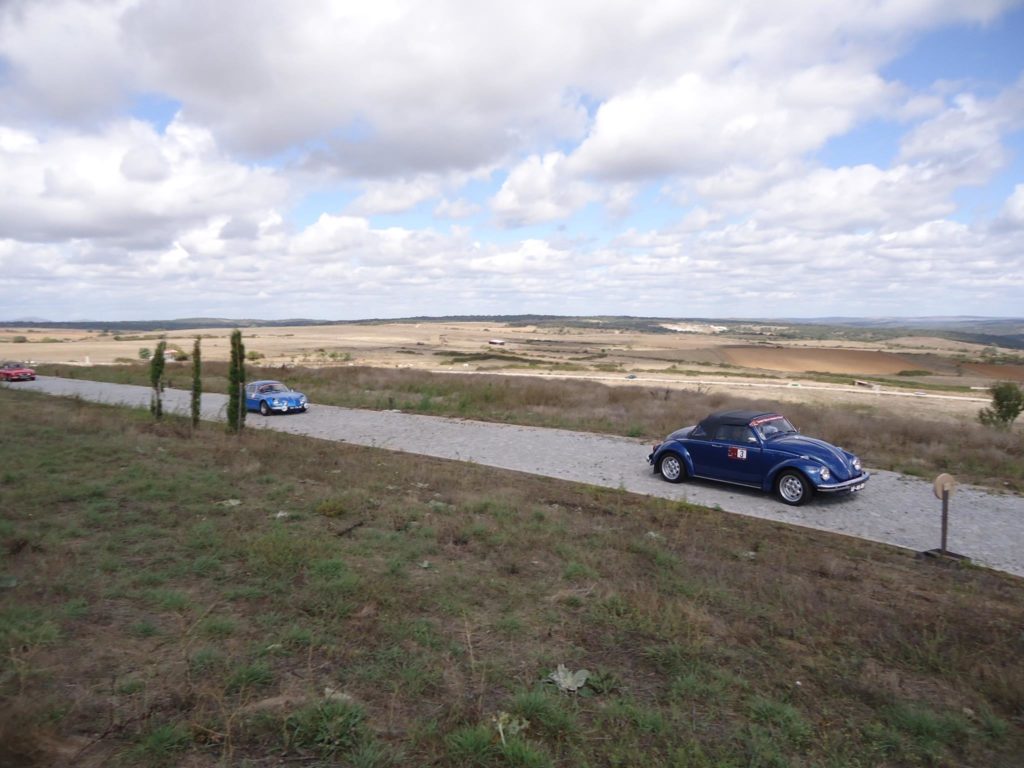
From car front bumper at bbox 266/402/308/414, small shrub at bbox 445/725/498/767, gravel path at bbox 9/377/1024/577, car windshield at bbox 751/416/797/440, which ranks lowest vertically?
gravel path at bbox 9/377/1024/577

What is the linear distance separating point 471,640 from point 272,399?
2147cm

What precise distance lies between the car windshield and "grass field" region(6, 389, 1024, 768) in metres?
3.08

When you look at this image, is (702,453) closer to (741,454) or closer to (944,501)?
(741,454)

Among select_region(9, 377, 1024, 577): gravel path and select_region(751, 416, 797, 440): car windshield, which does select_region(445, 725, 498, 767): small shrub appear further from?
select_region(751, 416, 797, 440): car windshield

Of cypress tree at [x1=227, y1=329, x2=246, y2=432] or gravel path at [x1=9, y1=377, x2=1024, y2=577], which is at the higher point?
cypress tree at [x1=227, y1=329, x2=246, y2=432]

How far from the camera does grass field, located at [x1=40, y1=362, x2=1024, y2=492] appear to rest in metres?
15.4

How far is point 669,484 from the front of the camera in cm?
1301

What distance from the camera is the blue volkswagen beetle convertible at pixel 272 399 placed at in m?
24.4

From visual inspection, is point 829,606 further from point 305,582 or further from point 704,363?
point 704,363

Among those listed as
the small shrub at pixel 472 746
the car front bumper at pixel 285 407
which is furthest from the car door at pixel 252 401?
the small shrub at pixel 472 746

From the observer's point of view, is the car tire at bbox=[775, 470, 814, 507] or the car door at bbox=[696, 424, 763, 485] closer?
the car tire at bbox=[775, 470, 814, 507]

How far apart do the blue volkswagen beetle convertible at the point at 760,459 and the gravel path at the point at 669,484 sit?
0.34 meters

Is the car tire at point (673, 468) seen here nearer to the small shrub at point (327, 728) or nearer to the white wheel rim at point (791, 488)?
the white wheel rim at point (791, 488)

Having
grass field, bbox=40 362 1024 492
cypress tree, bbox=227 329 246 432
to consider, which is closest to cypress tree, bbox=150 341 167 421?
cypress tree, bbox=227 329 246 432
